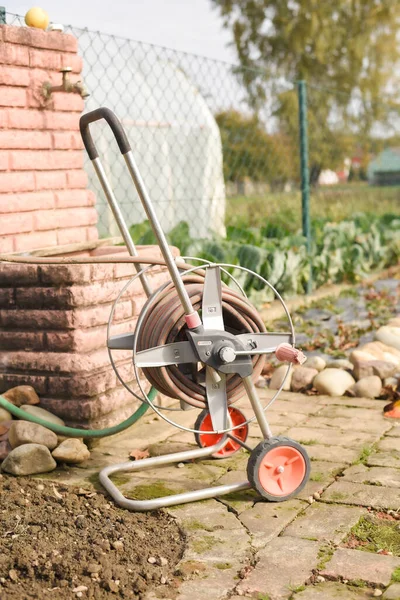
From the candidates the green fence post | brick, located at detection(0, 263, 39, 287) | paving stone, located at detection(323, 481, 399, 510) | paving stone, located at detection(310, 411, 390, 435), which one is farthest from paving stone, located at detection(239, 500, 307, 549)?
the green fence post

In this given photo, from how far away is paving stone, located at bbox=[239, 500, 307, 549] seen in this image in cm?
279

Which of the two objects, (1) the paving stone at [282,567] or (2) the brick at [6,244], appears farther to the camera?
(2) the brick at [6,244]

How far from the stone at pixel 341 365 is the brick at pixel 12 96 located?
2396mm

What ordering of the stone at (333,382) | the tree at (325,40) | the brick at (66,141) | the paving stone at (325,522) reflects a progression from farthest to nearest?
the tree at (325,40) < the stone at (333,382) < the brick at (66,141) < the paving stone at (325,522)

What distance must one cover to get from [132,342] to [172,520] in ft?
2.25

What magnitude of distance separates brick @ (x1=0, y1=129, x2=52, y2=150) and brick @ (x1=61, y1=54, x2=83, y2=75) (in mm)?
429

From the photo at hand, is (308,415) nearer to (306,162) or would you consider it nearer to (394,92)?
(306,162)

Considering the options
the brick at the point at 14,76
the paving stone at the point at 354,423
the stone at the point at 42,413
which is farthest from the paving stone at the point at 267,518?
the brick at the point at 14,76

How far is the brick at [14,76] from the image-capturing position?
4.24 m

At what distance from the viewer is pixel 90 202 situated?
4.88 m

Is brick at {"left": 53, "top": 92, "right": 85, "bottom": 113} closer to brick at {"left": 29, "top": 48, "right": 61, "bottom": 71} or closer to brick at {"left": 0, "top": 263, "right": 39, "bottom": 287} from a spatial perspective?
brick at {"left": 29, "top": 48, "right": 61, "bottom": 71}

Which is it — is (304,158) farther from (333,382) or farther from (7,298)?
(7,298)

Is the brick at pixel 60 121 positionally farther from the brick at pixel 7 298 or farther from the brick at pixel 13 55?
the brick at pixel 7 298

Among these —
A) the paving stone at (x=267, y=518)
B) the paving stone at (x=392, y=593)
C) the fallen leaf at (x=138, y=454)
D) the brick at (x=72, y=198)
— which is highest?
the brick at (x=72, y=198)
